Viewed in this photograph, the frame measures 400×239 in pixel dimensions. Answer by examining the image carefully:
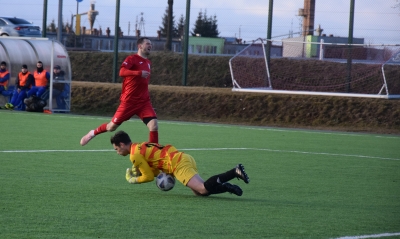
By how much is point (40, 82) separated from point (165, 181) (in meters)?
19.6

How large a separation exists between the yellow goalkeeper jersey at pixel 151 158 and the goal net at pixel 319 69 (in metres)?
17.2

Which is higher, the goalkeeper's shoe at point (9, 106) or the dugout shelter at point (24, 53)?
the dugout shelter at point (24, 53)

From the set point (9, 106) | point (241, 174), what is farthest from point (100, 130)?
point (9, 106)

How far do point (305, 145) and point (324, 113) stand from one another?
922cm

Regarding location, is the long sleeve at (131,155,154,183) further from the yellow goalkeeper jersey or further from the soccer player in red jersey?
the soccer player in red jersey

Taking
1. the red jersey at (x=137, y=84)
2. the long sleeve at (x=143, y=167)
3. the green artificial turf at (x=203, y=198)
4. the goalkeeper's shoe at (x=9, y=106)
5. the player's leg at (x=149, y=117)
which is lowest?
the goalkeeper's shoe at (x=9, y=106)

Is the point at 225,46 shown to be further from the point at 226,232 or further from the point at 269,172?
the point at 226,232

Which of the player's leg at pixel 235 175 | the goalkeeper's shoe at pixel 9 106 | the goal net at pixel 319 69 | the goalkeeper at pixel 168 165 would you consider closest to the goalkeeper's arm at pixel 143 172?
the goalkeeper at pixel 168 165

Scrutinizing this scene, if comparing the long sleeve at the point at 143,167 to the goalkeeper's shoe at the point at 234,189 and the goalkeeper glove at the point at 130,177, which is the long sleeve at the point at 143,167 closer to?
the goalkeeper glove at the point at 130,177

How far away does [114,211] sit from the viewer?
720 cm

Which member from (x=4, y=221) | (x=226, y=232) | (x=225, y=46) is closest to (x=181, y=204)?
(x=226, y=232)

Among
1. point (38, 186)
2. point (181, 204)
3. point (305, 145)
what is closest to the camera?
point (181, 204)

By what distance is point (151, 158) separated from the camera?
8.36 meters

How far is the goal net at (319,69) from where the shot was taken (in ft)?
84.4
